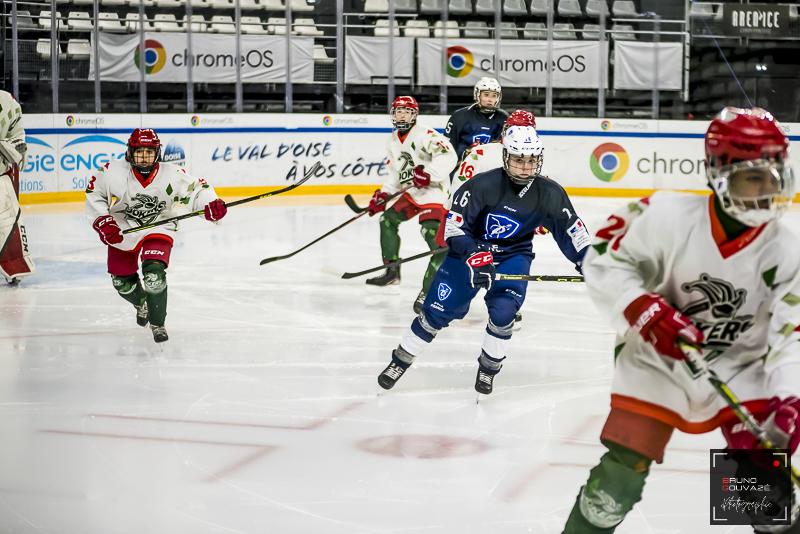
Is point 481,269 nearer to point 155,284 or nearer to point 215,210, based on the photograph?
point 215,210

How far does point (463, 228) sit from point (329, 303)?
2442 millimetres

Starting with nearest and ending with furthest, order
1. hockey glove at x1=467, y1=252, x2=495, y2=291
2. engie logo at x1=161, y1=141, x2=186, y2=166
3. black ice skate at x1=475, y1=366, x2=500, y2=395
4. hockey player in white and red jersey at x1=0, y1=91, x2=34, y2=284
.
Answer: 1. hockey glove at x1=467, y1=252, x2=495, y2=291
2. black ice skate at x1=475, y1=366, x2=500, y2=395
3. hockey player in white and red jersey at x1=0, y1=91, x2=34, y2=284
4. engie logo at x1=161, y1=141, x2=186, y2=166

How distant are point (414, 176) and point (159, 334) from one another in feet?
6.70

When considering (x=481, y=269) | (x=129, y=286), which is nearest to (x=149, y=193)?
(x=129, y=286)

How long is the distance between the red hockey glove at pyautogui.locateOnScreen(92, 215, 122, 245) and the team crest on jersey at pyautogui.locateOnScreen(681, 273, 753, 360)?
360 cm

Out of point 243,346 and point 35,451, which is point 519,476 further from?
point 243,346

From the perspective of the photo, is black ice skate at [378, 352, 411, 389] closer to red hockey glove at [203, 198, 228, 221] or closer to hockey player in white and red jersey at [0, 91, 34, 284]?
red hockey glove at [203, 198, 228, 221]

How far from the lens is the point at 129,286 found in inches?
224

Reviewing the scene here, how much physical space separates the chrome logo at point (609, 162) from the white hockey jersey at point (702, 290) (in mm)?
10508

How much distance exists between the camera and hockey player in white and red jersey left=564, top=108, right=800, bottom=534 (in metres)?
2.12

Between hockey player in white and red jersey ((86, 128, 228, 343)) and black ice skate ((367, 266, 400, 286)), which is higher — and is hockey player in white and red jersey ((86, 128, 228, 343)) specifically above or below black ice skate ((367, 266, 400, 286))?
above

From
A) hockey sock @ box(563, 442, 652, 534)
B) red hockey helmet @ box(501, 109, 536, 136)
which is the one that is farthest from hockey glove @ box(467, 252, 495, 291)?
hockey sock @ box(563, 442, 652, 534)

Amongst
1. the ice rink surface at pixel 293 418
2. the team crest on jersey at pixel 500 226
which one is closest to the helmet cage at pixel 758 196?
the ice rink surface at pixel 293 418

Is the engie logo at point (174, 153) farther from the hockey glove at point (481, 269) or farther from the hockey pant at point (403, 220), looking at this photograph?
the hockey glove at point (481, 269)
